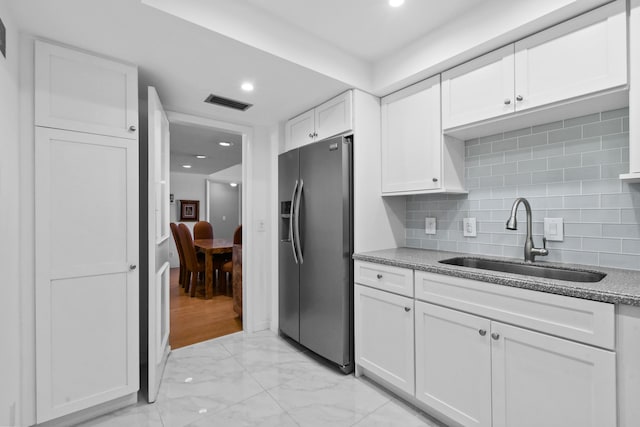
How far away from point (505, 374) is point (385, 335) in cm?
72

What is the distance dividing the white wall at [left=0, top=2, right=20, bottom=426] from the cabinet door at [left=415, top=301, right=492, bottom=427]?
2.01 meters

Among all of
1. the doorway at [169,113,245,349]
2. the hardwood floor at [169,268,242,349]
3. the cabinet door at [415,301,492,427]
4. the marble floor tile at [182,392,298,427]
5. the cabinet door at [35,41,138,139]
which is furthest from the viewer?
the doorway at [169,113,245,349]

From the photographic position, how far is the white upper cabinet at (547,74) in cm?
136

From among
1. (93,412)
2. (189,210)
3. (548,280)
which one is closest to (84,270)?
(93,412)

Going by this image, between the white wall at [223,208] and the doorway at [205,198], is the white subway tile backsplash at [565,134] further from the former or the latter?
the white wall at [223,208]

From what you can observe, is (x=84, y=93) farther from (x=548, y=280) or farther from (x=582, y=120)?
(x=582, y=120)

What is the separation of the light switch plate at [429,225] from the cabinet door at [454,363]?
2.50 feet

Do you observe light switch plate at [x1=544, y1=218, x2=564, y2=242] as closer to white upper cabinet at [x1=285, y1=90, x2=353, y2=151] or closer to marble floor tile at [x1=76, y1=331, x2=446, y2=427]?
marble floor tile at [x1=76, y1=331, x2=446, y2=427]

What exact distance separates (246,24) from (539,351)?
210 centimetres

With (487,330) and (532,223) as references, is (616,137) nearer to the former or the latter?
(532,223)

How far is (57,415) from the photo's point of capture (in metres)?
1.62

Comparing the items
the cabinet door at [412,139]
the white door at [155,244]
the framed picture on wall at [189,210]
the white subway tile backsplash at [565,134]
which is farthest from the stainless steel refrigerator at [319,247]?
the framed picture on wall at [189,210]

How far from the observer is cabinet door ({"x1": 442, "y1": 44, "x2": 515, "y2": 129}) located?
1.69 m

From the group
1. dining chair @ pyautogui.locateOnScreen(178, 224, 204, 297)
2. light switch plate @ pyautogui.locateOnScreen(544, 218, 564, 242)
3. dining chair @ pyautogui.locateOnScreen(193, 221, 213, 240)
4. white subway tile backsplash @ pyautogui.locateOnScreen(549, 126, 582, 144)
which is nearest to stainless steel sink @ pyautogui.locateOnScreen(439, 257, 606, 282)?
light switch plate @ pyautogui.locateOnScreen(544, 218, 564, 242)
